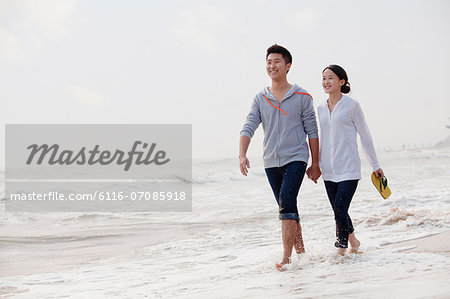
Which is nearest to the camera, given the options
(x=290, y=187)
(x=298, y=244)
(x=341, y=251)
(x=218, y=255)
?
(x=290, y=187)

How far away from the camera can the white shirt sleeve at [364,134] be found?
13.1ft

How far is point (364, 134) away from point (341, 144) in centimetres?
21

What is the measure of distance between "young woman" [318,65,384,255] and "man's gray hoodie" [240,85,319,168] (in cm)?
Answer: 15

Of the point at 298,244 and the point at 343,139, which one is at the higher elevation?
the point at 343,139

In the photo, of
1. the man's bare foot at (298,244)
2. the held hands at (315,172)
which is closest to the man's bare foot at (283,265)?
the man's bare foot at (298,244)

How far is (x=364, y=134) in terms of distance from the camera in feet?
13.3

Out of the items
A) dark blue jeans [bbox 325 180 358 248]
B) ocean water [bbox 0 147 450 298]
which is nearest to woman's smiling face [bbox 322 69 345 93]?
dark blue jeans [bbox 325 180 358 248]

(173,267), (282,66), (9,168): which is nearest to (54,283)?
(173,267)

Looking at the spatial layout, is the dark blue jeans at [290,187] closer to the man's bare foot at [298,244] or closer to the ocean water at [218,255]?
the man's bare foot at [298,244]

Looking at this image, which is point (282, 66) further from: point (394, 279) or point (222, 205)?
point (222, 205)

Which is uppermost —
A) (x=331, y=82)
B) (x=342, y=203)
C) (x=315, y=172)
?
(x=331, y=82)

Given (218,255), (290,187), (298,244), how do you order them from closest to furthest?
(290,187) → (298,244) → (218,255)

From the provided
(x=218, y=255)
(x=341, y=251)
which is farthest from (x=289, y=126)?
(x=218, y=255)

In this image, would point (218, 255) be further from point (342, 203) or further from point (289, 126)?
point (289, 126)
